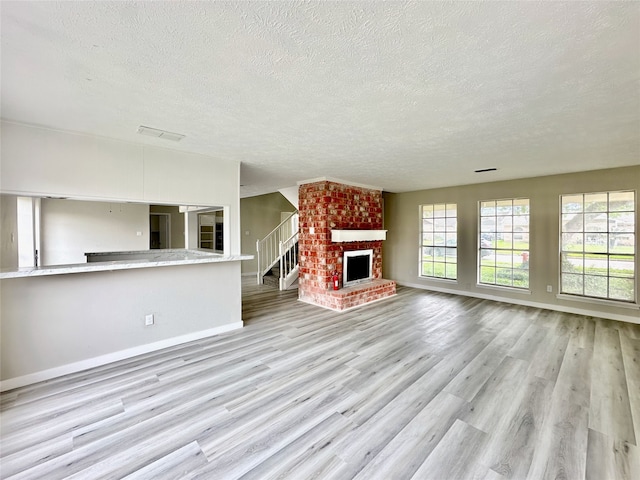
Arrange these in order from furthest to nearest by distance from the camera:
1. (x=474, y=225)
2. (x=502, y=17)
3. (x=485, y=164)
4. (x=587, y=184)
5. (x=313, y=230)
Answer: (x=474, y=225), (x=313, y=230), (x=587, y=184), (x=485, y=164), (x=502, y=17)

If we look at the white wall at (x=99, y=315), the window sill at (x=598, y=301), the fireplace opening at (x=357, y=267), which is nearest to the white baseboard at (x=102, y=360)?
the white wall at (x=99, y=315)

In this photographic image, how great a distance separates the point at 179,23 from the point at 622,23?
86.4 inches

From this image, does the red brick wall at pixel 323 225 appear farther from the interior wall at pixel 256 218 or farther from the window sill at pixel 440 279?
the interior wall at pixel 256 218

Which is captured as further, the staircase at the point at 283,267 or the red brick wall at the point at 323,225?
the staircase at the point at 283,267

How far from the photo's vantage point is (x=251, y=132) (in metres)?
2.76

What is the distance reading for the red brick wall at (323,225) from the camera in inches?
201

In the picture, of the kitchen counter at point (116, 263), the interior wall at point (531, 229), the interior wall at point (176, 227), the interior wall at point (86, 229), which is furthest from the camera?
the interior wall at point (176, 227)

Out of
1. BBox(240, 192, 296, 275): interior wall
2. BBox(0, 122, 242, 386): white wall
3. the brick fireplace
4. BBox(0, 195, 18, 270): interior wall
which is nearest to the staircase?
BBox(240, 192, 296, 275): interior wall

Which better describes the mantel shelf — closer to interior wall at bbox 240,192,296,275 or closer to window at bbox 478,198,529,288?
window at bbox 478,198,529,288

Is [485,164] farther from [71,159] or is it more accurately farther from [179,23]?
[71,159]

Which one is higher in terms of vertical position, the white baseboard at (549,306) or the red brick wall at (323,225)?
the red brick wall at (323,225)

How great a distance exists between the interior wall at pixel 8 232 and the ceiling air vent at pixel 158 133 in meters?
1.45

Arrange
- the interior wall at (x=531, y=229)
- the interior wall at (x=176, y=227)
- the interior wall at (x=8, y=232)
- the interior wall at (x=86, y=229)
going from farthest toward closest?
the interior wall at (x=176, y=227)
the interior wall at (x=86, y=229)
the interior wall at (x=531, y=229)
the interior wall at (x=8, y=232)

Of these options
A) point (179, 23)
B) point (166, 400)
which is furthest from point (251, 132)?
point (166, 400)
